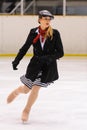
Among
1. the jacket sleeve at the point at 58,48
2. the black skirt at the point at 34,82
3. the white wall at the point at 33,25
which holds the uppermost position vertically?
the jacket sleeve at the point at 58,48

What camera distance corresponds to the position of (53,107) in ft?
17.0

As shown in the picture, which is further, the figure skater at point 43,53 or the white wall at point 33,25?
the white wall at point 33,25

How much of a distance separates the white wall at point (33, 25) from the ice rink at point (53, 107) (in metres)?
4.62

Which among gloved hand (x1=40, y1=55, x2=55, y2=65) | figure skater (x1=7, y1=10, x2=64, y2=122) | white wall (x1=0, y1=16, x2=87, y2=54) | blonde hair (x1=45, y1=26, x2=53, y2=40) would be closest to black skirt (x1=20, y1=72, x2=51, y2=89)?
figure skater (x1=7, y1=10, x2=64, y2=122)

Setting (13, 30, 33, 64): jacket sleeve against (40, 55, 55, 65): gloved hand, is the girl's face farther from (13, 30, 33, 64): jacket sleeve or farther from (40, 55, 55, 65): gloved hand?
(40, 55, 55, 65): gloved hand

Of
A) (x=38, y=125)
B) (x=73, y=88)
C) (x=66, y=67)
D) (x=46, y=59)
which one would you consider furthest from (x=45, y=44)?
(x=66, y=67)

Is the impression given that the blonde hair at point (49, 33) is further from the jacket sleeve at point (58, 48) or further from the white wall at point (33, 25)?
the white wall at point (33, 25)

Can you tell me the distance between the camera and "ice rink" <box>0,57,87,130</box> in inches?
168

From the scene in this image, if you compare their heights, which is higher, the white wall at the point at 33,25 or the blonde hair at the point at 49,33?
the blonde hair at the point at 49,33

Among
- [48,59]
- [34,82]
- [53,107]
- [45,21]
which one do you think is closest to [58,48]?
[48,59]

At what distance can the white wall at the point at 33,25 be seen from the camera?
42.2ft

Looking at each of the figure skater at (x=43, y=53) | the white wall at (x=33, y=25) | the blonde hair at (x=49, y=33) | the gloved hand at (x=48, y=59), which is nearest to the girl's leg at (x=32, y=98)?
the figure skater at (x=43, y=53)

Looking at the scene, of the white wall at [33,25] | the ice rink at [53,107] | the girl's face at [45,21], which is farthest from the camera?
the white wall at [33,25]

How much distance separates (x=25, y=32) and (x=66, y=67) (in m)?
3.43
